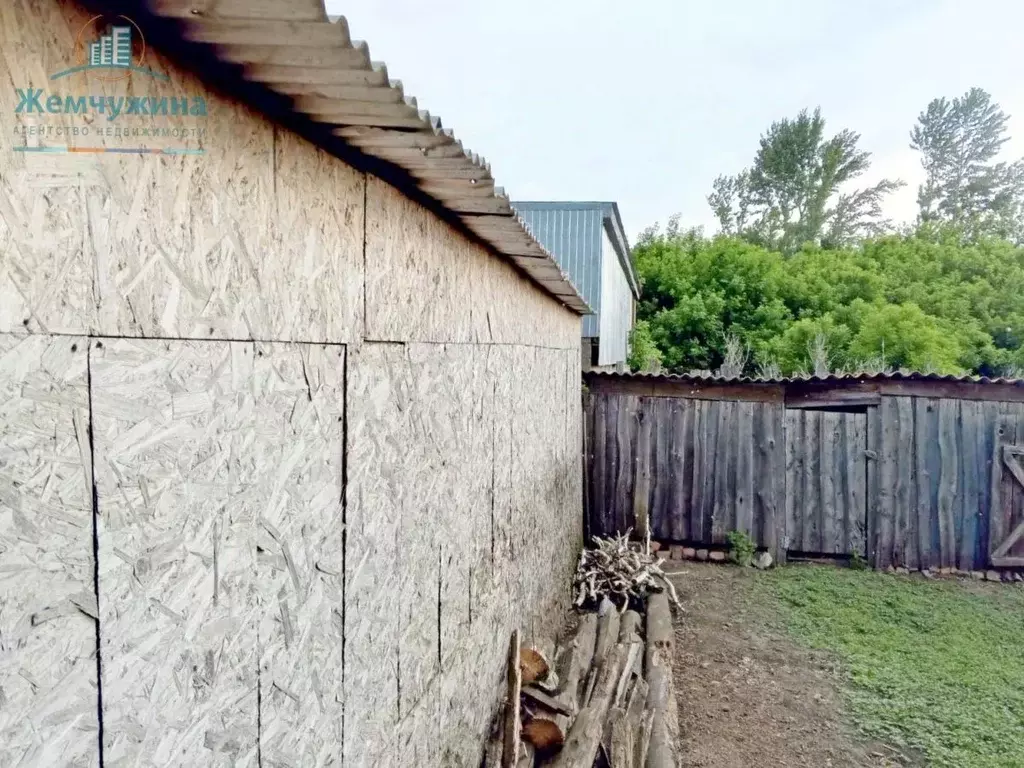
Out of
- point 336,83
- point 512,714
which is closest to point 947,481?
point 512,714

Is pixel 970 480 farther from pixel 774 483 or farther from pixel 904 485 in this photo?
pixel 774 483

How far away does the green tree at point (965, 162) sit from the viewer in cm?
3491

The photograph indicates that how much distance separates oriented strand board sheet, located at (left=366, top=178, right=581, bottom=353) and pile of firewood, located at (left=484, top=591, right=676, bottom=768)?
7.08 feet

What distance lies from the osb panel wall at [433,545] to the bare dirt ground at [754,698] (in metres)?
1.40

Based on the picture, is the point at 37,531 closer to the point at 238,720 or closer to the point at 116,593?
the point at 116,593

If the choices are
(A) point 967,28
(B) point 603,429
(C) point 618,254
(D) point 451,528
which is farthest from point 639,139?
(D) point 451,528

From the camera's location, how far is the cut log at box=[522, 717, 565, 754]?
374cm

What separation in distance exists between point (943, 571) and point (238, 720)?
8630 mm

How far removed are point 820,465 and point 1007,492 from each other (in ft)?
6.88

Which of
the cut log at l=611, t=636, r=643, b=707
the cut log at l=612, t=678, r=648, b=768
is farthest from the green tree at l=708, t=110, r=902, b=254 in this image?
the cut log at l=612, t=678, r=648, b=768

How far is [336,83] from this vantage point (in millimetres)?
1535

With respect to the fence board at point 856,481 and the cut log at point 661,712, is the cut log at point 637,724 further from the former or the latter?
the fence board at point 856,481

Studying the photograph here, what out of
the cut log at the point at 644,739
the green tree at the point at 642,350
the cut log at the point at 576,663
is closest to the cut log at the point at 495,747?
the cut log at the point at 576,663

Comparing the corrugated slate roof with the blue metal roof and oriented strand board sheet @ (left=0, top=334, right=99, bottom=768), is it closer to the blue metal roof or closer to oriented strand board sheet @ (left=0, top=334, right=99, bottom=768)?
the blue metal roof
